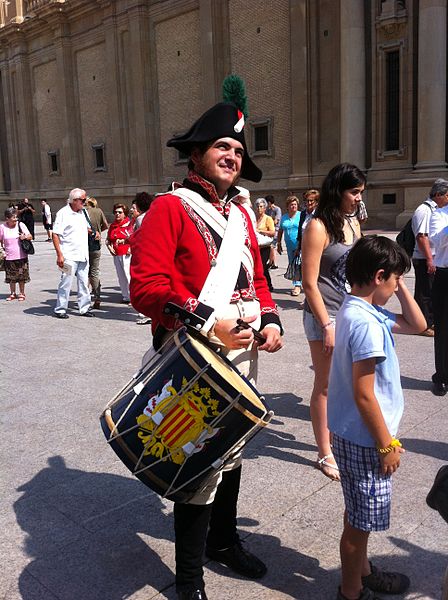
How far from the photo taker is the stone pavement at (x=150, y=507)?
283 centimetres

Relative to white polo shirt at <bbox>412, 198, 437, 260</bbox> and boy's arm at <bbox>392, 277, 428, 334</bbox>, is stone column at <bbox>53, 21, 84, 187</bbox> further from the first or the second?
boy's arm at <bbox>392, 277, 428, 334</bbox>

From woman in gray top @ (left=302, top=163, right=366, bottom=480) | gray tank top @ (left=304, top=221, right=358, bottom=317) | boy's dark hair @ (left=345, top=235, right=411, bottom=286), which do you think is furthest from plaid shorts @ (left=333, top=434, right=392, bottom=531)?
gray tank top @ (left=304, top=221, right=358, bottom=317)

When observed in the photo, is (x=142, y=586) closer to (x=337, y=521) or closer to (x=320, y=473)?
(x=337, y=521)

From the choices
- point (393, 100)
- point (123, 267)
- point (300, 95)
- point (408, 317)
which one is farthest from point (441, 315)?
point (300, 95)

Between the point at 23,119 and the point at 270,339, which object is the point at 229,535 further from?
Answer: the point at 23,119

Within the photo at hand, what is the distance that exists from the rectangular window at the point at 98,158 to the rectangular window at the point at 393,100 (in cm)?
1598

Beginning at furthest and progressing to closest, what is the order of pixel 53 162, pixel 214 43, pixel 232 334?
pixel 53 162
pixel 214 43
pixel 232 334

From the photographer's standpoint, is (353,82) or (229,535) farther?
(353,82)

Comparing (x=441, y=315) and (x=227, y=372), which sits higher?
(x=227, y=372)

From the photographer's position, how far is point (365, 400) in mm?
2361

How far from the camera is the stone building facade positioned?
1906 centimetres

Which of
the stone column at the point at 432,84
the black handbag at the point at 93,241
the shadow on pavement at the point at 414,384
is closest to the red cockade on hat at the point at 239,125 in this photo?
the shadow on pavement at the point at 414,384

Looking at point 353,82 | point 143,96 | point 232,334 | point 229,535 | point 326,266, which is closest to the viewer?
point 232,334

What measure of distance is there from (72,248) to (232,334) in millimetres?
7435
